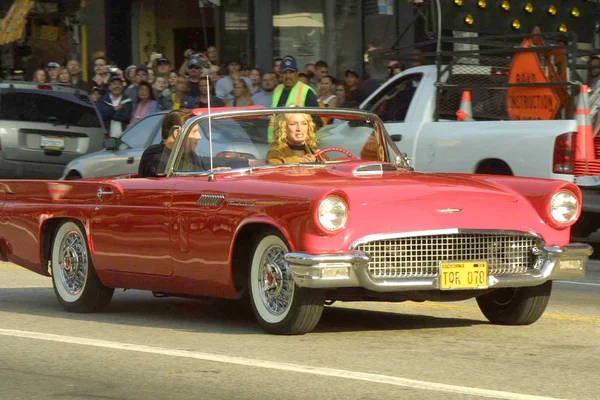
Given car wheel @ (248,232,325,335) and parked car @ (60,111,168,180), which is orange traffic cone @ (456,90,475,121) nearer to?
parked car @ (60,111,168,180)

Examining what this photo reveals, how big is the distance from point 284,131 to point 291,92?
6.82 metres

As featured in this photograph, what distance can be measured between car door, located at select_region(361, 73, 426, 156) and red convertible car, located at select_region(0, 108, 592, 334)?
543 cm

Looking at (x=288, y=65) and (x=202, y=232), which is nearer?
(x=202, y=232)

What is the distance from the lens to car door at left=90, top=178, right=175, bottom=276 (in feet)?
31.4

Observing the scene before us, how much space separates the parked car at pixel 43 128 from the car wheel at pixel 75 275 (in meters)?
11.4

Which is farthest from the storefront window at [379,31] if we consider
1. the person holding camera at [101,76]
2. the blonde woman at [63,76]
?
the blonde woman at [63,76]

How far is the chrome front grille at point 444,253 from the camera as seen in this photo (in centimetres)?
843

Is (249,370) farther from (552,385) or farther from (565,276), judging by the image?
(565,276)

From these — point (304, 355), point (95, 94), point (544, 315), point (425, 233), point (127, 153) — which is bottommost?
point (544, 315)

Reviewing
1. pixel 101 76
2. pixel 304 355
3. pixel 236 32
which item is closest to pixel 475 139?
pixel 304 355

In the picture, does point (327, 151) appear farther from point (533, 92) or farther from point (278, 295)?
point (533, 92)

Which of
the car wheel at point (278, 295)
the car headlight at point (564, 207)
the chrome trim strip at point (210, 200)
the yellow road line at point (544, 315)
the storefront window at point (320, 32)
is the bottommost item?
the yellow road line at point (544, 315)

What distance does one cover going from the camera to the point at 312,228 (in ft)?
27.2

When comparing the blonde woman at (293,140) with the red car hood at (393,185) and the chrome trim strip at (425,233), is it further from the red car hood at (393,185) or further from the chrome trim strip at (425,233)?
the chrome trim strip at (425,233)
